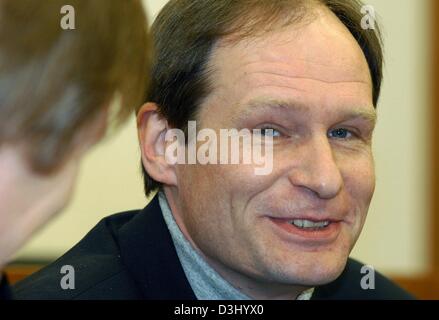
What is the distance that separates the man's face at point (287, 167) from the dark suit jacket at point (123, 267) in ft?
0.23

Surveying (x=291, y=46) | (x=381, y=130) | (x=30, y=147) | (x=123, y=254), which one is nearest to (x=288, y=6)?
(x=291, y=46)

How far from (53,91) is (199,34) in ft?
1.84

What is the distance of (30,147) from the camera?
2.79 ft

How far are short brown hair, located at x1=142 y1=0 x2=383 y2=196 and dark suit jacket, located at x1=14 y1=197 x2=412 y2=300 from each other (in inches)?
7.8

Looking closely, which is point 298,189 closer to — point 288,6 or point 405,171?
point 288,6

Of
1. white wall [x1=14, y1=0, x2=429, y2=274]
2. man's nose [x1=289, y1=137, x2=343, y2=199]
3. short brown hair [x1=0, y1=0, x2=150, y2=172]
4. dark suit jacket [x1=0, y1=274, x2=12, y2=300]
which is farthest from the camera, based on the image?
white wall [x1=14, y1=0, x2=429, y2=274]

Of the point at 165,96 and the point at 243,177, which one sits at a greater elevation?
the point at 165,96

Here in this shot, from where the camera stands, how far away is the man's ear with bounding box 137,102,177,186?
1409mm

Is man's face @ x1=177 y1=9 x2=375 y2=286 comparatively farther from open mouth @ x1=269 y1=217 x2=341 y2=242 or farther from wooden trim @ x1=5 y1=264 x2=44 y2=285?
wooden trim @ x1=5 y1=264 x2=44 y2=285

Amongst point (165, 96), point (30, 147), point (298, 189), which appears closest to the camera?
point (30, 147)

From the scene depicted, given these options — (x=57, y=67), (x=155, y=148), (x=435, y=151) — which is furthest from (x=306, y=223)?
(x=435, y=151)

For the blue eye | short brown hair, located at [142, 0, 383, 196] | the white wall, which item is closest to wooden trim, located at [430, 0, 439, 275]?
the white wall

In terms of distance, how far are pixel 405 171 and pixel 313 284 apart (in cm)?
134

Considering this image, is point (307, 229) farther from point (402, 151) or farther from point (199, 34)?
point (402, 151)
